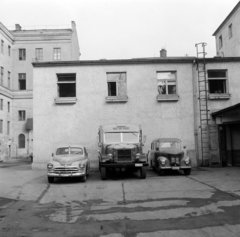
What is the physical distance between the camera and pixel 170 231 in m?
5.87

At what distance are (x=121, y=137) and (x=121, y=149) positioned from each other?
4.09 ft

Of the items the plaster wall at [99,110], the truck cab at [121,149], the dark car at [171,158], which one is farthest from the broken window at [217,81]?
the truck cab at [121,149]

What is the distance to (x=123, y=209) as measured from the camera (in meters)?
7.90

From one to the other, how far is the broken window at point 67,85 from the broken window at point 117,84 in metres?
2.44

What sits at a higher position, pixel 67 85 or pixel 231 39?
pixel 231 39

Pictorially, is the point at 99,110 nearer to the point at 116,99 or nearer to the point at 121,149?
the point at 116,99

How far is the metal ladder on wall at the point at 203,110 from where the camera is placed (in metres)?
19.4

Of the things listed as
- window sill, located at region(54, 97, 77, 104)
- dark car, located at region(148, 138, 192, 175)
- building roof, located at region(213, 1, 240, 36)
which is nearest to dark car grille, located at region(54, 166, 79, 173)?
dark car, located at region(148, 138, 192, 175)

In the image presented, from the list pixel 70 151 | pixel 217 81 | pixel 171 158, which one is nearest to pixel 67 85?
pixel 70 151

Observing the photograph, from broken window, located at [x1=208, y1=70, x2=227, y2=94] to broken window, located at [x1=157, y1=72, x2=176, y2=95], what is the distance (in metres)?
2.55

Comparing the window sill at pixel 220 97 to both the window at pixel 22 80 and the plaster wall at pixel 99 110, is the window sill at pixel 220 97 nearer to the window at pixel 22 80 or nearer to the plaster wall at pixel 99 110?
the plaster wall at pixel 99 110

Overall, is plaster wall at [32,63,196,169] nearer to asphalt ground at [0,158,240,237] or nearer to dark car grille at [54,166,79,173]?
dark car grille at [54,166,79,173]

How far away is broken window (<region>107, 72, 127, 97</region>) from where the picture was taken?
20.0m

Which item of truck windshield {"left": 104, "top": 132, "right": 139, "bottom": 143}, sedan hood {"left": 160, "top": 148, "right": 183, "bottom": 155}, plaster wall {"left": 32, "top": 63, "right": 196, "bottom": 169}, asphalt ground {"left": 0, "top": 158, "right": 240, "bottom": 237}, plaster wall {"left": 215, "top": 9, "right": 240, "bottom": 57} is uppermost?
plaster wall {"left": 215, "top": 9, "right": 240, "bottom": 57}
